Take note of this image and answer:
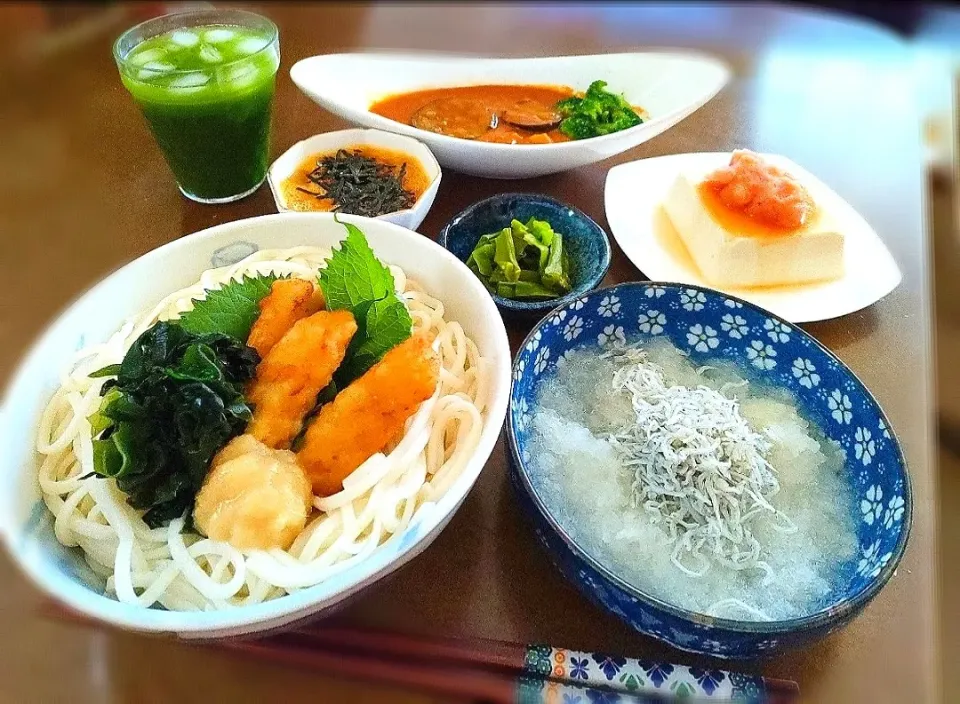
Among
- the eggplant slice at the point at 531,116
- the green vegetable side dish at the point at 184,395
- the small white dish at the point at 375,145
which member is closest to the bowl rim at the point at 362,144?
the small white dish at the point at 375,145

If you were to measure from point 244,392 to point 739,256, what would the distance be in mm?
881

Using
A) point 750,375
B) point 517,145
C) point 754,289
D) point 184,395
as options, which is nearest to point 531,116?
point 517,145

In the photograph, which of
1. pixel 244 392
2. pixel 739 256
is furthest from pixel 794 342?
pixel 244 392

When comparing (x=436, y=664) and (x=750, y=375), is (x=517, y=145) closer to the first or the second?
(x=750, y=375)

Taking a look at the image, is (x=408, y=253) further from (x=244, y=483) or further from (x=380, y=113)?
(x=380, y=113)

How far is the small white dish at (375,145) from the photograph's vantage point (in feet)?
4.07

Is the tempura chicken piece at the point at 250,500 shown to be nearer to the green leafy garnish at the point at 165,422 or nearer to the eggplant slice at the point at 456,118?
the green leafy garnish at the point at 165,422

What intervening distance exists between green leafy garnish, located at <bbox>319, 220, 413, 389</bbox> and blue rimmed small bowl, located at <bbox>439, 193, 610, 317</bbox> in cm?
35

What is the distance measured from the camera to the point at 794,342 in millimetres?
970

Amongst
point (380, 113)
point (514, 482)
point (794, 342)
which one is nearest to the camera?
point (514, 482)

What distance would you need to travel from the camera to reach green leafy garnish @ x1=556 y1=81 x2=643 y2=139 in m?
1.50

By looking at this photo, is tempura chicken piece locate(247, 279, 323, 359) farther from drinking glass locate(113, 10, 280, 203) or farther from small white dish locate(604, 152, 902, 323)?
small white dish locate(604, 152, 902, 323)

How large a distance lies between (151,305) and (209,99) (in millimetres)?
457

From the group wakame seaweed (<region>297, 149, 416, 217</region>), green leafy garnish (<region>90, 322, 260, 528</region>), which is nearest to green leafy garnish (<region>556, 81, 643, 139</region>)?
wakame seaweed (<region>297, 149, 416, 217</region>)
